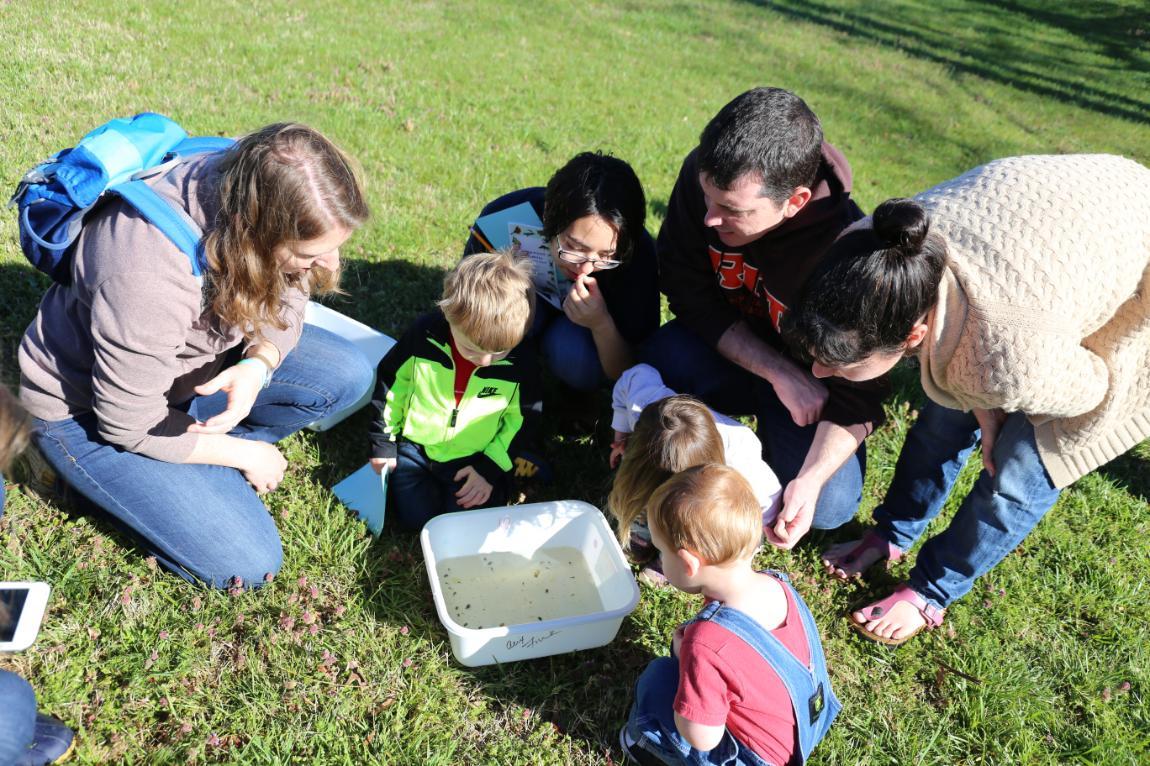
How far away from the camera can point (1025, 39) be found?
580 inches

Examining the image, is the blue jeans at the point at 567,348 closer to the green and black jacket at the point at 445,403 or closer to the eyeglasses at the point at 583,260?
the green and black jacket at the point at 445,403

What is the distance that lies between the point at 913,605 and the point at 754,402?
1003mm

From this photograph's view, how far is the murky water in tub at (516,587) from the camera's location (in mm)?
2834

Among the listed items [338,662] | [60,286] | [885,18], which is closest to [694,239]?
[338,662]

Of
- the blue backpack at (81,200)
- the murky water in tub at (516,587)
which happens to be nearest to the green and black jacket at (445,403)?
the murky water in tub at (516,587)

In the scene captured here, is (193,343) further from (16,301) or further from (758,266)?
(758,266)

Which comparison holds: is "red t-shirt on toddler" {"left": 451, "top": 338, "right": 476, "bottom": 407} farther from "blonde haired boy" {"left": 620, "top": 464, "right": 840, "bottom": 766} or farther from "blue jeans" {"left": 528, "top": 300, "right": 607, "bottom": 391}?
"blonde haired boy" {"left": 620, "top": 464, "right": 840, "bottom": 766}

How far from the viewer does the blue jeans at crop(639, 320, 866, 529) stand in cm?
321

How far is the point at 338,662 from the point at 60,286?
1.45 meters

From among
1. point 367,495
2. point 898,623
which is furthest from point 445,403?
point 898,623

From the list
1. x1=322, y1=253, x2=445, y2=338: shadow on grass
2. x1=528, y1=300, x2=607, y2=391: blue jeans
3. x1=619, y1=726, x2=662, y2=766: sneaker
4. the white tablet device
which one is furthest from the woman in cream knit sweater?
x1=322, y1=253, x2=445, y2=338: shadow on grass

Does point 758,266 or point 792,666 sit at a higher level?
point 758,266

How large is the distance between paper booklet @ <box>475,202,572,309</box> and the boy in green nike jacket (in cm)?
30

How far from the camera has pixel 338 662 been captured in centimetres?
257
